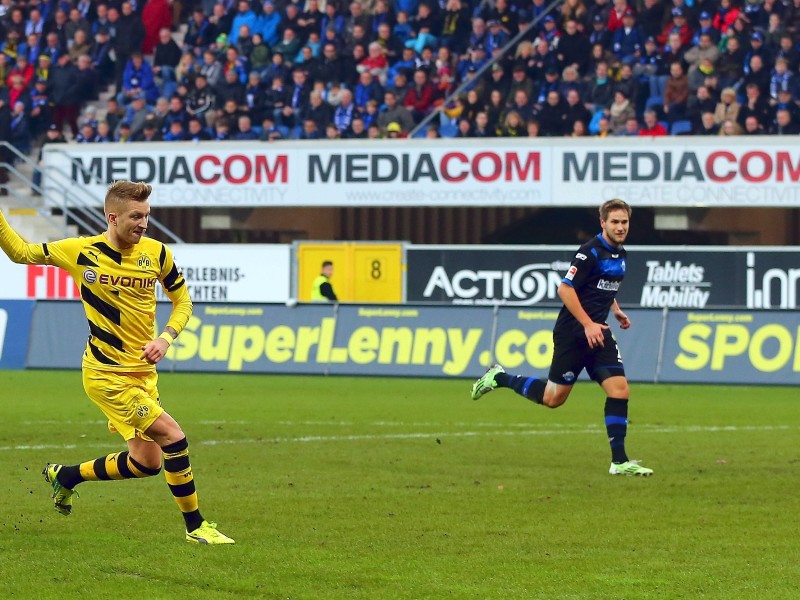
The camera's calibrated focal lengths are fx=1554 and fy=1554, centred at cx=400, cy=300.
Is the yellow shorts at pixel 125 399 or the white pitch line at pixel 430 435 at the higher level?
the yellow shorts at pixel 125 399

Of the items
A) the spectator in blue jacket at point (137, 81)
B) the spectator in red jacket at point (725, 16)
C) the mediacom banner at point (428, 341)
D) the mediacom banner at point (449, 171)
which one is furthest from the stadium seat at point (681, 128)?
the spectator in blue jacket at point (137, 81)

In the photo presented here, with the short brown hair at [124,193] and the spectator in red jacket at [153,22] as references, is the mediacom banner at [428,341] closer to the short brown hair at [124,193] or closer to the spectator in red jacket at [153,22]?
the spectator in red jacket at [153,22]

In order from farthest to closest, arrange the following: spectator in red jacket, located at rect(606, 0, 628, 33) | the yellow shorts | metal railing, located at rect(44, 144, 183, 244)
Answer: metal railing, located at rect(44, 144, 183, 244), spectator in red jacket, located at rect(606, 0, 628, 33), the yellow shorts

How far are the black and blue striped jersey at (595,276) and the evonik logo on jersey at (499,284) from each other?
47.5ft

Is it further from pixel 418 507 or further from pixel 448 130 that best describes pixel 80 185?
pixel 418 507

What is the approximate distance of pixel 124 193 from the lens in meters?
7.91

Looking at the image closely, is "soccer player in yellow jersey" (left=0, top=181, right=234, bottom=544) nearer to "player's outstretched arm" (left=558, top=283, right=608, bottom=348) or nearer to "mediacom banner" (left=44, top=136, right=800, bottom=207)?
"player's outstretched arm" (left=558, top=283, right=608, bottom=348)

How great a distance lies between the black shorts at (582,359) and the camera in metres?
11.9

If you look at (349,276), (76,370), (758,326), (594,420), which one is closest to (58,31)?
(349,276)

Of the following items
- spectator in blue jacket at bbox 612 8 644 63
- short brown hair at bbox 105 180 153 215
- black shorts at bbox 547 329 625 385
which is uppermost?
spectator in blue jacket at bbox 612 8 644 63

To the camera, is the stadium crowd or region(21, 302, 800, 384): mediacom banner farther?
the stadium crowd

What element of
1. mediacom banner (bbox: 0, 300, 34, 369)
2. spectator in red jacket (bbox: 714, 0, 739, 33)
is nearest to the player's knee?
mediacom banner (bbox: 0, 300, 34, 369)

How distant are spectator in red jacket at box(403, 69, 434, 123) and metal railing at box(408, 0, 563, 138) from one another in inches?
4.9

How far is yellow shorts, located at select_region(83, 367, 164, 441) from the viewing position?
8.12m
